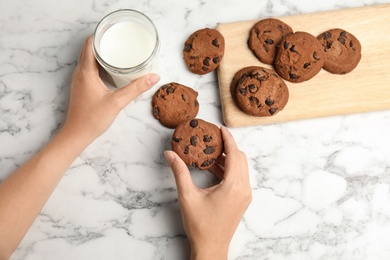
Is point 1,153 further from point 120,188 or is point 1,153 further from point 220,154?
point 220,154

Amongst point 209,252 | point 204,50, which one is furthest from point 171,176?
point 204,50

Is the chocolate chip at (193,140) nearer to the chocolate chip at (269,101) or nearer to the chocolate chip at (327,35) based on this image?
the chocolate chip at (269,101)

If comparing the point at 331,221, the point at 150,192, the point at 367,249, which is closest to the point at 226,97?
the point at 150,192

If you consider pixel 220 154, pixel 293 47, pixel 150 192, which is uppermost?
pixel 293 47

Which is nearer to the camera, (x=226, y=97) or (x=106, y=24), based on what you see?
(x=106, y=24)

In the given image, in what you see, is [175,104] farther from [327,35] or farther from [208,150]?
[327,35]

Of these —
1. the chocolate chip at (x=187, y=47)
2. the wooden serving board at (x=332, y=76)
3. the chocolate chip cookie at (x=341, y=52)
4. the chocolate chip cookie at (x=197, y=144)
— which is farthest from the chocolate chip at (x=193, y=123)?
the chocolate chip cookie at (x=341, y=52)
